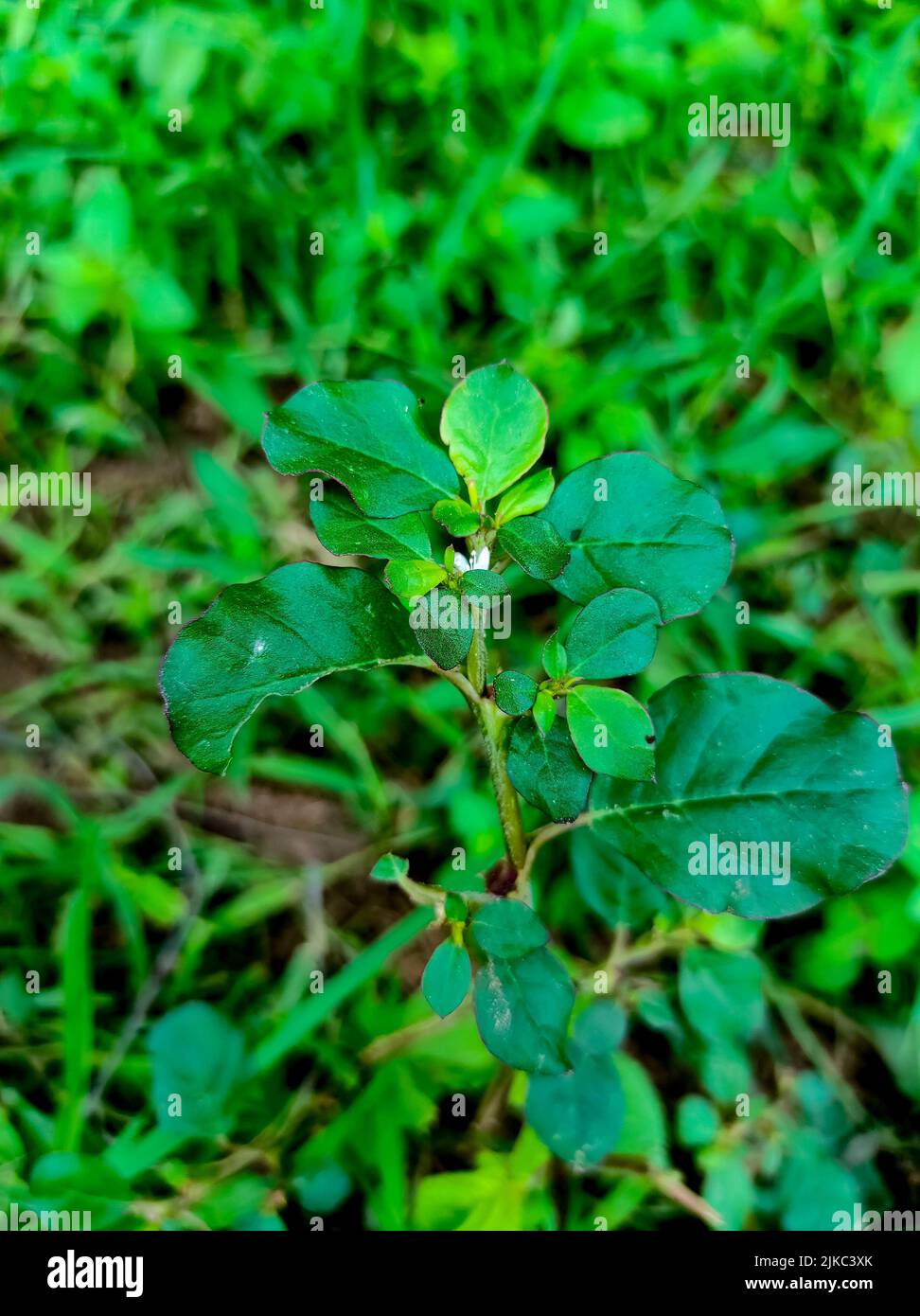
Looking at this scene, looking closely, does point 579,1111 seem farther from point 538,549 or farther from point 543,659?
point 538,549

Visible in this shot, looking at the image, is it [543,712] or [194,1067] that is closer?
[543,712]

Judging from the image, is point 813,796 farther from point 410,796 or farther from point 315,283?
point 315,283

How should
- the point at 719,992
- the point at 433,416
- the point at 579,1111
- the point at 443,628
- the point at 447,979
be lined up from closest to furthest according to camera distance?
the point at 443,628 → the point at 447,979 → the point at 579,1111 → the point at 719,992 → the point at 433,416

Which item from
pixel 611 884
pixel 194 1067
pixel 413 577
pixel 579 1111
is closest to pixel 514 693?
pixel 413 577

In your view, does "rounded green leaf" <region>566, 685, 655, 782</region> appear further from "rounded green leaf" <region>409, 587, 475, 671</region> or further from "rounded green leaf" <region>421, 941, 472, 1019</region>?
"rounded green leaf" <region>421, 941, 472, 1019</region>

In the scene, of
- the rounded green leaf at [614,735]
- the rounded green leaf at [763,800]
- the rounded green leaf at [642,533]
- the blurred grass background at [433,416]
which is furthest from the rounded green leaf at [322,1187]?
the rounded green leaf at [642,533]
